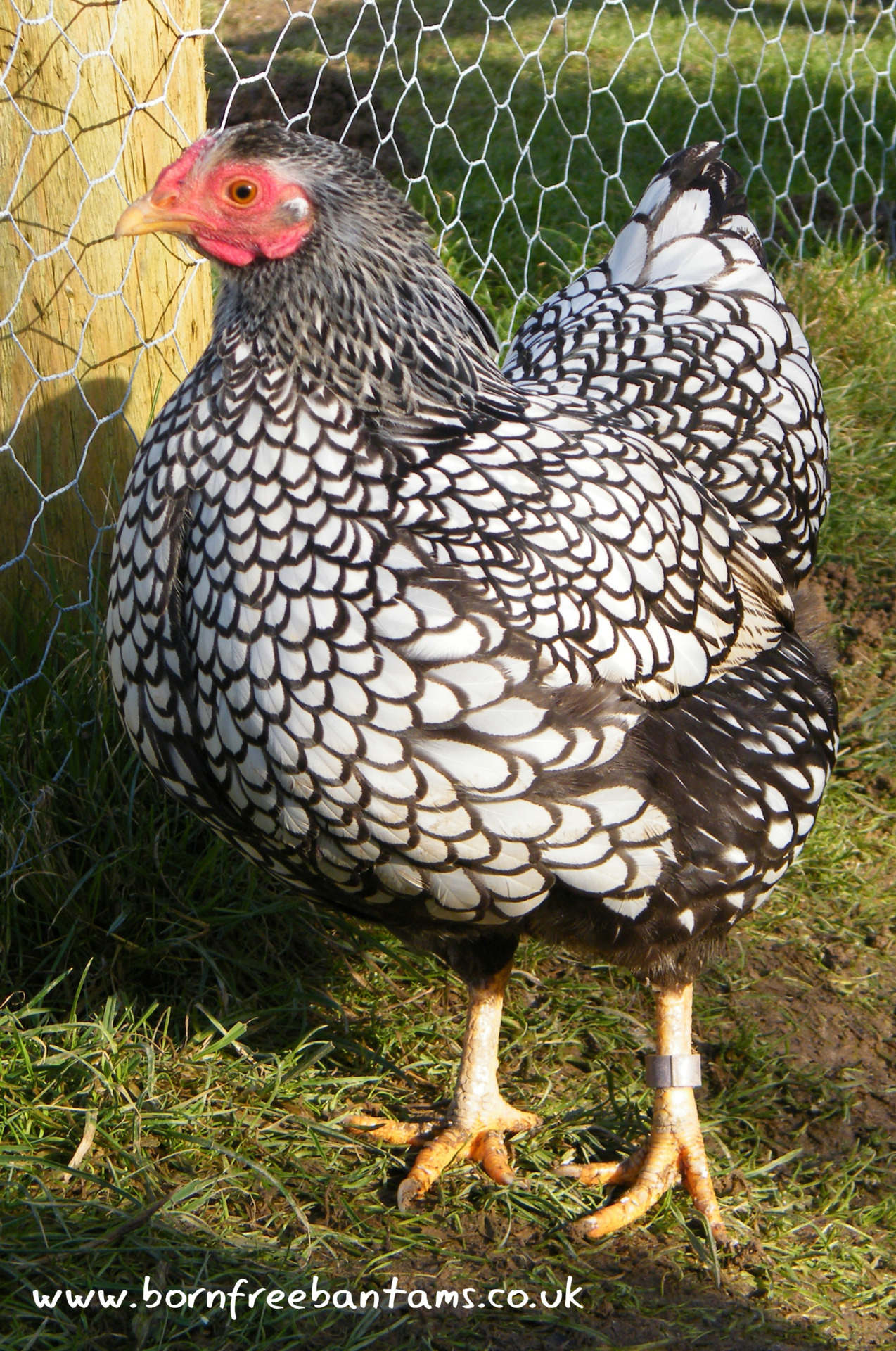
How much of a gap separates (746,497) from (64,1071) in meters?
1.63

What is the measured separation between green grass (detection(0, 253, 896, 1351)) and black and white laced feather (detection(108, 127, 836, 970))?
461 millimetres

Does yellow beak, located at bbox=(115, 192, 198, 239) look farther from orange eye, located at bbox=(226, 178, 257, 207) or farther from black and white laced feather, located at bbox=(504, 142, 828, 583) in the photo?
black and white laced feather, located at bbox=(504, 142, 828, 583)

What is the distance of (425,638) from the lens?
1.62 meters

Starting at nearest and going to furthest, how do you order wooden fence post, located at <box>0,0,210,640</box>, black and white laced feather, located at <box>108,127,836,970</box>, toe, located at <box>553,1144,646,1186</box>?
black and white laced feather, located at <box>108,127,836,970</box> < toe, located at <box>553,1144,646,1186</box> < wooden fence post, located at <box>0,0,210,640</box>

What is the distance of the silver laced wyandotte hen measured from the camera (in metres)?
1.63

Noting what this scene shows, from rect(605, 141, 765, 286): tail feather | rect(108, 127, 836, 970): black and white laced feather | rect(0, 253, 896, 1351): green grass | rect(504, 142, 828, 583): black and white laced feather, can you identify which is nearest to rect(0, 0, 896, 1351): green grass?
rect(0, 253, 896, 1351): green grass

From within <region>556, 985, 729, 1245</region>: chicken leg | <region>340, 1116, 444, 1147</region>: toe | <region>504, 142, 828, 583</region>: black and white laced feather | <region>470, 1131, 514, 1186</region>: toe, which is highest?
<region>504, 142, 828, 583</region>: black and white laced feather

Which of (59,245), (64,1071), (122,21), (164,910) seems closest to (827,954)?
(164,910)

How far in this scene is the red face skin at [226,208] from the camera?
65.6 inches

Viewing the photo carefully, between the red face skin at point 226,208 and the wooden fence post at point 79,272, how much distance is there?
70 centimetres

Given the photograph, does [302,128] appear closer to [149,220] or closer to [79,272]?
[79,272]

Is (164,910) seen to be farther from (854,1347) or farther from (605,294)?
(605,294)

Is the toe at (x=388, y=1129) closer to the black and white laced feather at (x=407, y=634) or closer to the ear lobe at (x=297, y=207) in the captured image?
the black and white laced feather at (x=407, y=634)

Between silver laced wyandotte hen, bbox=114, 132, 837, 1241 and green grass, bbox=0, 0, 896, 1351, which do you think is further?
green grass, bbox=0, 0, 896, 1351
